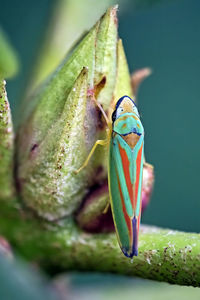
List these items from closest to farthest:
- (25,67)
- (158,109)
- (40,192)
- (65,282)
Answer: (40,192) < (65,282) < (25,67) < (158,109)

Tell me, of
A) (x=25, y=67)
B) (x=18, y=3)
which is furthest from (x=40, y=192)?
(x=18, y=3)

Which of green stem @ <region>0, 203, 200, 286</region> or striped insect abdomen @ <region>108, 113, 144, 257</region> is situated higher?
striped insect abdomen @ <region>108, 113, 144, 257</region>

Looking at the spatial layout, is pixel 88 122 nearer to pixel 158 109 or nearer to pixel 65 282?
pixel 65 282

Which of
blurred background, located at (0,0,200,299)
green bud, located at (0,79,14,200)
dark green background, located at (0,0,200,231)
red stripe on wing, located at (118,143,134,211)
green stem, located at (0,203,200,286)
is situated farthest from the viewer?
dark green background, located at (0,0,200,231)

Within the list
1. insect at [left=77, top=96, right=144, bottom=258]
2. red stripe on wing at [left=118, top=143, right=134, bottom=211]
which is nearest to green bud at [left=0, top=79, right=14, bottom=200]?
insect at [left=77, top=96, right=144, bottom=258]

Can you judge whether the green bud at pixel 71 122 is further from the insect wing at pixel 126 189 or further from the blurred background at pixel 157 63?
the blurred background at pixel 157 63

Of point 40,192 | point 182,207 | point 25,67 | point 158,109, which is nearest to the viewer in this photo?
point 40,192

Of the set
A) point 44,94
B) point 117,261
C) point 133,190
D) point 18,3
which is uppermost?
point 18,3

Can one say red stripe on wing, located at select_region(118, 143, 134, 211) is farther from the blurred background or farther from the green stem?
the blurred background
